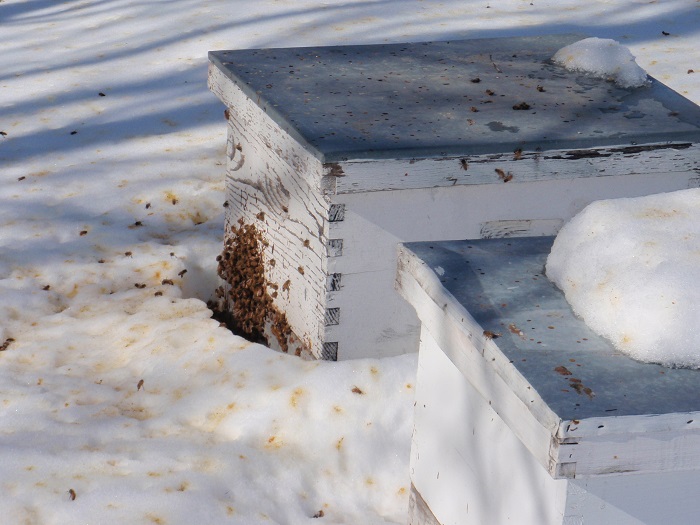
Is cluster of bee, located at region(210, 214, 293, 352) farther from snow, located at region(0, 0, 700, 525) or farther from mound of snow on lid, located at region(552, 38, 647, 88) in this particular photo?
mound of snow on lid, located at region(552, 38, 647, 88)

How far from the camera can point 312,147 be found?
2.95m

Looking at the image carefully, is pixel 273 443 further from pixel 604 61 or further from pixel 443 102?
pixel 604 61

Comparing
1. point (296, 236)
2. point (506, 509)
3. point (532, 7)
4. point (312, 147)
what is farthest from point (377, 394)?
point (532, 7)

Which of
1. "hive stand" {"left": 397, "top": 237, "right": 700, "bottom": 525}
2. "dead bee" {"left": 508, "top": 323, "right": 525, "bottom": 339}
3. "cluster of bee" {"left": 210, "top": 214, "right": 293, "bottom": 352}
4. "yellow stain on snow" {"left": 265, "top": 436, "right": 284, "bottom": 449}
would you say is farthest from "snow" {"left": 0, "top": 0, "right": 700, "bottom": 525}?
"dead bee" {"left": 508, "top": 323, "right": 525, "bottom": 339}

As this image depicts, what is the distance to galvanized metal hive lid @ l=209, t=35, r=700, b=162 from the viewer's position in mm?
3057

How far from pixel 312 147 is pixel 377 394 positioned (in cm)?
82

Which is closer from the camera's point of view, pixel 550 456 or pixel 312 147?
pixel 550 456

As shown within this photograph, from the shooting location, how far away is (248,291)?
3865mm

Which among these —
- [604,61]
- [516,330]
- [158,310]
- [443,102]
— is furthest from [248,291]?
[516,330]

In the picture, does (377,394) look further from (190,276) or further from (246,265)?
(190,276)

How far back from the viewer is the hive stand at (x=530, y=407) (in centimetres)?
167

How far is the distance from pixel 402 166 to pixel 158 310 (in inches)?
55.5

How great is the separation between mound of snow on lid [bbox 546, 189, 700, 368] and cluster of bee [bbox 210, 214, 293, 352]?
1669 millimetres

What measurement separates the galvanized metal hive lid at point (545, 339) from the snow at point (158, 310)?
3.20 feet
